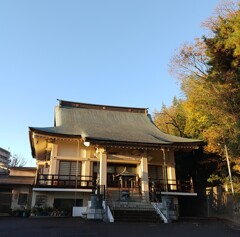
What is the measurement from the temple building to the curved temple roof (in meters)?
0.07

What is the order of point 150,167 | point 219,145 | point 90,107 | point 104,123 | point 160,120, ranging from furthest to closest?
1. point 160,120
2. point 90,107
3. point 104,123
4. point 150,167
5. point 219,145

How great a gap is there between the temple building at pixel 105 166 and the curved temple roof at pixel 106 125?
7 cm

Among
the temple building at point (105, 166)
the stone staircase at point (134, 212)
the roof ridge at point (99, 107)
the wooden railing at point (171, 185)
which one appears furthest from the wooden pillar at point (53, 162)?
the wooden railing at point (171, 185)

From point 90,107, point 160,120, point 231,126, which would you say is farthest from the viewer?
point 160,120

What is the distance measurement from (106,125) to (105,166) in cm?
614

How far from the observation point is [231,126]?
17.9 metres

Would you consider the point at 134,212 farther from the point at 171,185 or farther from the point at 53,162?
the point at 53,162

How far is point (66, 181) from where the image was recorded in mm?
19547

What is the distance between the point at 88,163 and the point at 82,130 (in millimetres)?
2544

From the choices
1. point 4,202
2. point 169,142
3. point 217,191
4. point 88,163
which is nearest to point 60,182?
point 88,163

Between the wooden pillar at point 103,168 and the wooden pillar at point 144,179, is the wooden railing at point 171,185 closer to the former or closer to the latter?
the wooden pillar at point 144,179

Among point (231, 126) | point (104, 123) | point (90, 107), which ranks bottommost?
point (231, 126)

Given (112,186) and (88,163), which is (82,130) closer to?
(88,163)

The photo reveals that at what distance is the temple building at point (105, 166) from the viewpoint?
18.6m
